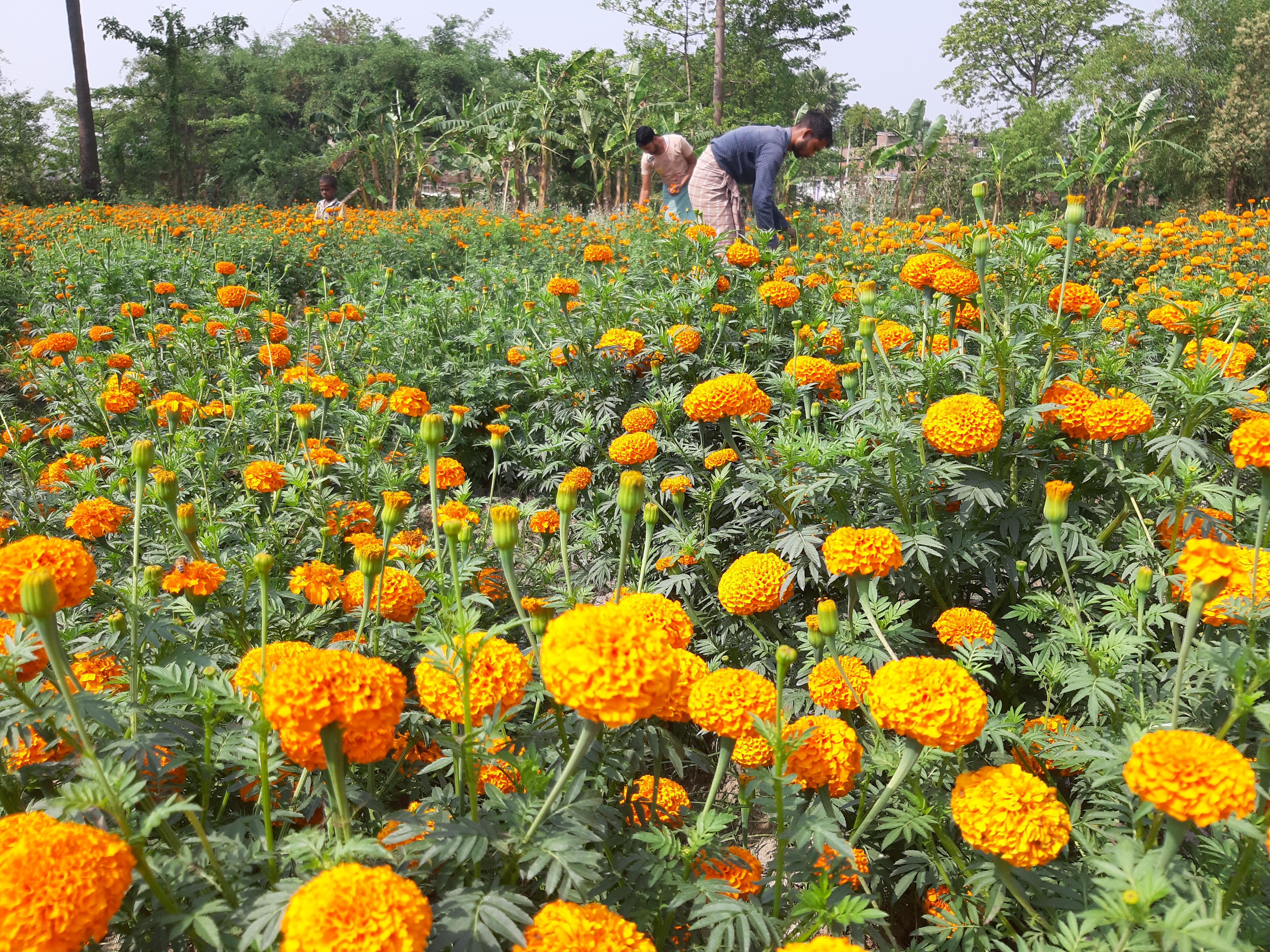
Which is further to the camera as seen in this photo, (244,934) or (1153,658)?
(1153,658)

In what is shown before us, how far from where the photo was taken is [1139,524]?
1.75 meters

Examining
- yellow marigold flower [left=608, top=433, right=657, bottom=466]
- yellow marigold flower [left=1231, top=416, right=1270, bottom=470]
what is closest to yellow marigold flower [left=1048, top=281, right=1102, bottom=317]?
yellow marigold flower [left=1231, top=416, right=1270, bottom=470]

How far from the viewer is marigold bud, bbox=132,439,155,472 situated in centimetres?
141

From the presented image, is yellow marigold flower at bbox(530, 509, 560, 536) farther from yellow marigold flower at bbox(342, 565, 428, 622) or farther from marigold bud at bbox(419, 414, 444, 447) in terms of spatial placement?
marigold bud at bbox(419, 414, 444, 447)

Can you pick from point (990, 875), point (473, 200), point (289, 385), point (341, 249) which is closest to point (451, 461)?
point (289, 385)

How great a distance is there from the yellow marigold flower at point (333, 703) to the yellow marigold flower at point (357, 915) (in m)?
0.18

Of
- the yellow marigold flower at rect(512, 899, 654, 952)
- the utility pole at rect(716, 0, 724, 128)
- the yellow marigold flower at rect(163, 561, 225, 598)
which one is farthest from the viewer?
the utility pole at rect(716, 0, 724, 128)

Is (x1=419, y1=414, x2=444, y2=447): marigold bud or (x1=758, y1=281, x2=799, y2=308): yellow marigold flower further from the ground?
(x1=758, y1=281, x2=799, y2=308): yellow marigold flower

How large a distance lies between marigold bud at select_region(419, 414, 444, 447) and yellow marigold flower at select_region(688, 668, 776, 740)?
68cm

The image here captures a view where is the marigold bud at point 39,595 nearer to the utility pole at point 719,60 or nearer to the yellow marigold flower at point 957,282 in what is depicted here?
the yellow marigold flower at point 957,282

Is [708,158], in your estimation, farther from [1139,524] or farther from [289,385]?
[1139,524]

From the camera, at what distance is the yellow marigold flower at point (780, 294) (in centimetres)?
285

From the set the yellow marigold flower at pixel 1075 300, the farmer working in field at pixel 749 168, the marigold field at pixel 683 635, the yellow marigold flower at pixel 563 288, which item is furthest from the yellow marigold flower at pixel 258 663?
the farmer working in field at pixel 749 168

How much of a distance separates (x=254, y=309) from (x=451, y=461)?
8.01 ft
